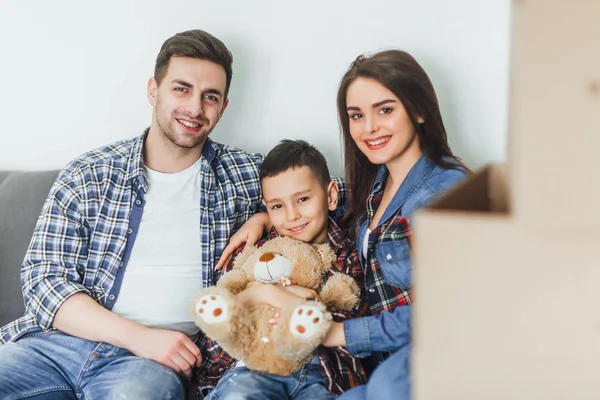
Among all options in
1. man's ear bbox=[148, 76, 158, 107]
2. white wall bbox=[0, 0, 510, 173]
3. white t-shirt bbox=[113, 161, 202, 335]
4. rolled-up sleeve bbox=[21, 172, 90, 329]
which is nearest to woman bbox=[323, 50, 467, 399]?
white wall bbox=[0, 0, 510, 173]

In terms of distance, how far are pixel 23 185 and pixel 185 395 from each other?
83cm

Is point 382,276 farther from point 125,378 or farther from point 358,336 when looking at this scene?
point 125,378

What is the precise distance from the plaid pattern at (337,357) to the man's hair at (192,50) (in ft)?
1.70

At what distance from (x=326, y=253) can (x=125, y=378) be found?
21.3 inches

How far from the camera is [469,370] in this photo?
2.55 ft

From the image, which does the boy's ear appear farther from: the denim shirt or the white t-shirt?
the white t-shirt

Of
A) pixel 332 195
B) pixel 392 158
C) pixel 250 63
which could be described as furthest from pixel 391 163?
pixel 250 63

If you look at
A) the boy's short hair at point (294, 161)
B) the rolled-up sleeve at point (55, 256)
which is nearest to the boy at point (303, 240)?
the boy's short hair at point (294, 161)

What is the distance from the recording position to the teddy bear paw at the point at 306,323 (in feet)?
4.00

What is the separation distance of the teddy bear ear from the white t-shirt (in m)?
0.36

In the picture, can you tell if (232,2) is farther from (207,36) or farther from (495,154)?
(495,154)

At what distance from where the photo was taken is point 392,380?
3.44ft

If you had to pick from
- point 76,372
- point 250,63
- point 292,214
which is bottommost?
point 76,372

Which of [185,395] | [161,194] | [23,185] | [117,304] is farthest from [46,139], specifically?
[185,395]
